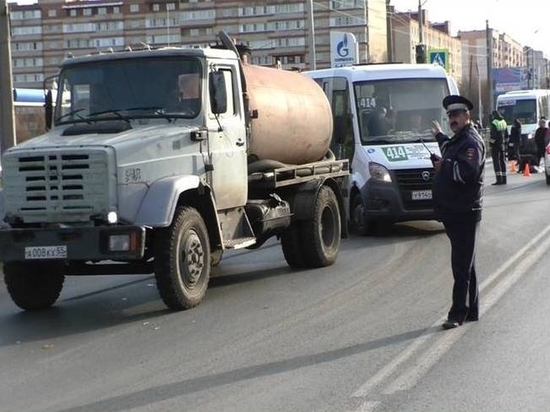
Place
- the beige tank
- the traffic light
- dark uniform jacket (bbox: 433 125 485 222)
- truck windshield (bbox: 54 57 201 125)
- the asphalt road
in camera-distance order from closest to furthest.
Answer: the asphalt road
dark uniform jacket (bbox: 433 125 485 222)
truck windshield (bbox: 54 57 201 125)
the beige tank
the traffic light

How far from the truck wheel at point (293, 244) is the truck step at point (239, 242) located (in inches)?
50.6

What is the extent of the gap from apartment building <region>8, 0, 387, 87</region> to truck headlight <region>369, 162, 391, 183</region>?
319ft

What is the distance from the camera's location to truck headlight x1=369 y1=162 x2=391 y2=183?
45.1 ft

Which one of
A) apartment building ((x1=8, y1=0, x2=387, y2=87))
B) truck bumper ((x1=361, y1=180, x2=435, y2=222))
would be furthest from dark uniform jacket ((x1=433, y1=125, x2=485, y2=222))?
apartment building ((x1=8, y1=0, x2=387, y2=87))

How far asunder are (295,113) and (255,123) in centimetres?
110

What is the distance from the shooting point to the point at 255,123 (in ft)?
33.1

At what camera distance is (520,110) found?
122ft

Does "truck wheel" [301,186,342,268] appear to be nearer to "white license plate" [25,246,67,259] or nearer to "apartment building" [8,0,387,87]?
"white license plate" [25,246,67,259]

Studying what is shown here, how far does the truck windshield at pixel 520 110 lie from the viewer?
121 feet

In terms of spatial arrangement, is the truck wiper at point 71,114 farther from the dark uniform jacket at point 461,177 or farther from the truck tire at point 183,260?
the dark uniform jacket at point 461,177

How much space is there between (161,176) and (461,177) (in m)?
2.94

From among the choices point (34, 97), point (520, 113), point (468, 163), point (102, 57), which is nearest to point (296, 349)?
point (468, 163)

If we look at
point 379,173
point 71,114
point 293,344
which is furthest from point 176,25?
point 293,344

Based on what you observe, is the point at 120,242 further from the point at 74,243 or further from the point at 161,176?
the point at 161,176
